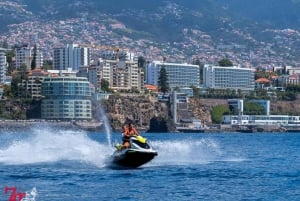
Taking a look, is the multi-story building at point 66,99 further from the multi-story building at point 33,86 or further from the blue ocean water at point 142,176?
the blue ocean water at point 142,176

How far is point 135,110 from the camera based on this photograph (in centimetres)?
17775

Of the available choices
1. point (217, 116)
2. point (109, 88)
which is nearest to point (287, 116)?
point (217, 116)

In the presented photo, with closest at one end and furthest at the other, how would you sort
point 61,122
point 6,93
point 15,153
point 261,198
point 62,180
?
point 261,198, point 62,180, point 15,153, point 61,122, point 6,93

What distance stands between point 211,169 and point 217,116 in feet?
461

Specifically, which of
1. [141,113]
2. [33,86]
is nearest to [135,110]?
[141,113]

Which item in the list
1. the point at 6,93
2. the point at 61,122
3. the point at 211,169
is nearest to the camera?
the point at 211,169

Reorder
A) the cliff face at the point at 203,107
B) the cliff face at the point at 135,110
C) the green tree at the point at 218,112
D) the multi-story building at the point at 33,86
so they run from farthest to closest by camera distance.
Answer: the green tree at the point at 218,112 < the cliff face at the point at 203,107 < the multi-story building at the point at 33,86 < the cliff face at the point at 135,110

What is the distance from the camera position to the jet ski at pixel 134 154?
4672 centimetres

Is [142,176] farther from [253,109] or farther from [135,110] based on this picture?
[253,109]

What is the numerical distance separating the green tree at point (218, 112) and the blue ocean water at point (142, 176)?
416 ft

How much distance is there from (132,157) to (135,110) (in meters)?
131

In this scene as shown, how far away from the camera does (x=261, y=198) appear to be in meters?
38.2

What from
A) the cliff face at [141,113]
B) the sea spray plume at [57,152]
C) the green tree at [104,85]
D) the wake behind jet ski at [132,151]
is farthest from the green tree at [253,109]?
the wake behind jet ski at [132,151]

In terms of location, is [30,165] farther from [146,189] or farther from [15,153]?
[146,189]
